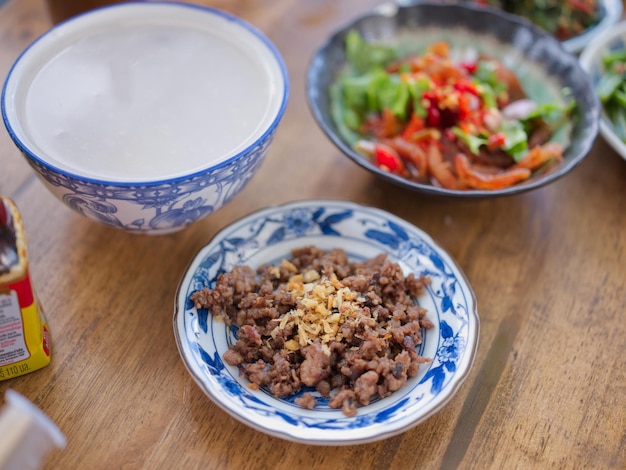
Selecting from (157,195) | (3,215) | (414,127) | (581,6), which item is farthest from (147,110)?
(581,6)

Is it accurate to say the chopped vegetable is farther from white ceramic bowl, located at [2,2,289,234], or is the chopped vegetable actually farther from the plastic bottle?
the plastic bottle

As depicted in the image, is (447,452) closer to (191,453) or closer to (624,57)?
(191,453)

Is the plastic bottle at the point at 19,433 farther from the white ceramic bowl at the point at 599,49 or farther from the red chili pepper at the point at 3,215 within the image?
the white ceramic bowl at the point at 599,49

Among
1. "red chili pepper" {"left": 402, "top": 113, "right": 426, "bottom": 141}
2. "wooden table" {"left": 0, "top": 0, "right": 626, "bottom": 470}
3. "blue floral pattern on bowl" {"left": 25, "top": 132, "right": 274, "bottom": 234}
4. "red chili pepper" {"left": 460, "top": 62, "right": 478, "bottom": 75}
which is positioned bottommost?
"wooden table" {"left": 0, "top": 0, "right": 626, "bottom": 470}

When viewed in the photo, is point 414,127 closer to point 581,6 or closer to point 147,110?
point 147,110

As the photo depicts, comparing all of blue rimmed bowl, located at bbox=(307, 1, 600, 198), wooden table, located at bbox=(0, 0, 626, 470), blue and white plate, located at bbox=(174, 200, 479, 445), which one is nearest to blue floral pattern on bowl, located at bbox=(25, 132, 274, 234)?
blue and white plate, located at bbox=(174, 200, 479, 445)
